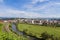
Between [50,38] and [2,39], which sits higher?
[2,39]

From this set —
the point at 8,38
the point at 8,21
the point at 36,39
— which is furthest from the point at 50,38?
the point at 8,21

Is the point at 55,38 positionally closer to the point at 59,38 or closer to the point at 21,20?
the point at 59,38

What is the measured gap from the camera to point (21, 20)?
9000 cm

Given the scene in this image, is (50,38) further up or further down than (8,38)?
further down

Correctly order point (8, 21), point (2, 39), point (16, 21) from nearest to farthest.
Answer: point (2, 39) → point (8, 21) → point (16, 21)

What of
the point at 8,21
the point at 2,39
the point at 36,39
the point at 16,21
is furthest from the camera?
the point at 16,21

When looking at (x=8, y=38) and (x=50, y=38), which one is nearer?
(x=8, y=38)

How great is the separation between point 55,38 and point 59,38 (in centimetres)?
69

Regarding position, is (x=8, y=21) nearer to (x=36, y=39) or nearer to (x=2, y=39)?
(x=36, y=39)

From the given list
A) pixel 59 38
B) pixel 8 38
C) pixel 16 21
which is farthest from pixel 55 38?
pixel 16 21

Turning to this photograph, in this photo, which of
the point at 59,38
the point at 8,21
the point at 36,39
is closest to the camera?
the point at 59,38

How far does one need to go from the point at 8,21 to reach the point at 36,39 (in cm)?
4312

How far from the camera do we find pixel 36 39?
118 feet

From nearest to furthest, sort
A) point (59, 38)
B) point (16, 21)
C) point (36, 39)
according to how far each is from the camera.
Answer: point (59, 38), point (36, 39), point (16, 21)
